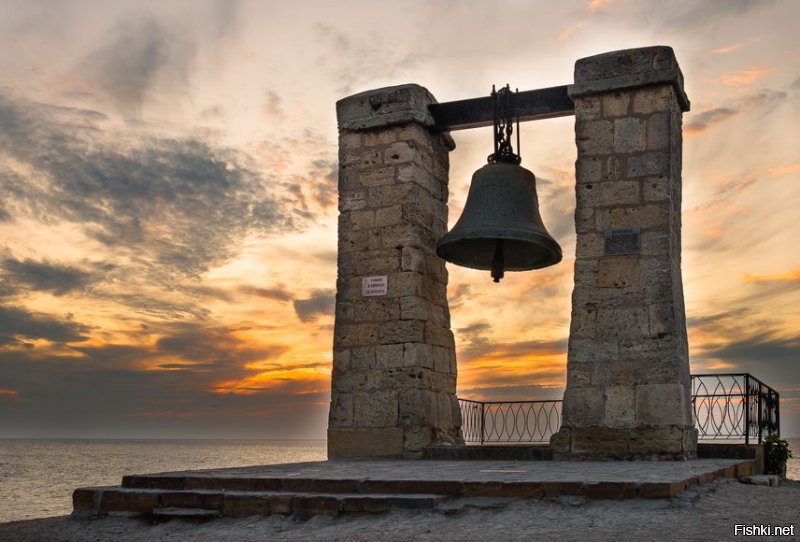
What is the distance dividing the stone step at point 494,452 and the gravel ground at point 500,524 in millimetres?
2481

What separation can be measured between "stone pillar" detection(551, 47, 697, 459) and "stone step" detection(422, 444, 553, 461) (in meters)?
0.19

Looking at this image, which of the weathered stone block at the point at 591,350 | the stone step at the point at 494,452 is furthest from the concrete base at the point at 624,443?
the weathered stone block at the point at 591,350

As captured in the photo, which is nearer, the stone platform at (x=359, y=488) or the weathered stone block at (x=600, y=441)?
the stone platform at (x=359, y=488)

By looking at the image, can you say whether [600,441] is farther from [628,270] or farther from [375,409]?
[375,409]

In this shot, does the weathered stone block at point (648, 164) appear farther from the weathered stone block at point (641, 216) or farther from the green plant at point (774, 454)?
the green plant at point (774, 454)

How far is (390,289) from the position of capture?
8602 millimetres

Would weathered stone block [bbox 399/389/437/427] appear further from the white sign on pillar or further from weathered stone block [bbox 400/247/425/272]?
weathered stone block [bbox 400/247/425/272]

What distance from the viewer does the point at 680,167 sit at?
824 cm

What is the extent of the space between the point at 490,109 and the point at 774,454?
15.3ft

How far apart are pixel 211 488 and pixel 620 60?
5.23m

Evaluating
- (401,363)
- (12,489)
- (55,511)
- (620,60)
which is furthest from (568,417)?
(12,489)

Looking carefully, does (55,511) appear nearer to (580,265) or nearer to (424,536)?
(580,265)

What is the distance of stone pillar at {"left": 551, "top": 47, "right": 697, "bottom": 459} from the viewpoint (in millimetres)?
7520

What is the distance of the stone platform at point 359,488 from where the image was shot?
4898 millimetres
